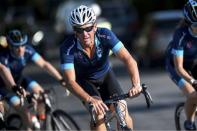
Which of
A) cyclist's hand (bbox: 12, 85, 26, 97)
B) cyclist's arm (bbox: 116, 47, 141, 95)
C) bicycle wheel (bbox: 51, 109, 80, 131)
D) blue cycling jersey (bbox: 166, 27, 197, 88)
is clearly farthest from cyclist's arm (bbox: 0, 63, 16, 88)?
cyclist's arm (bbox: 116, 47, 141, 95)

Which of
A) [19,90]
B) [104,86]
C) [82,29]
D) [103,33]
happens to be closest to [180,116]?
[104,86]

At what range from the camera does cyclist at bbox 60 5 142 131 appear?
813 centimetres

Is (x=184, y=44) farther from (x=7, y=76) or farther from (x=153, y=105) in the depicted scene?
(x=153, y=105)

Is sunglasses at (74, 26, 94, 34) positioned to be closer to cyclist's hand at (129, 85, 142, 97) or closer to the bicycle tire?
cyclist's hand at (129, 85, 142, 97)

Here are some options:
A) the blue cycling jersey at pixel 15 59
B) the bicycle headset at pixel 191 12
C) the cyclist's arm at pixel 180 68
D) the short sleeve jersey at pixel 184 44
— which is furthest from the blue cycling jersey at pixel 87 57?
the blue cycling jersey at pixel 15 59

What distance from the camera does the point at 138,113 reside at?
14500 millimetres

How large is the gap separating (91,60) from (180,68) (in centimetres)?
138

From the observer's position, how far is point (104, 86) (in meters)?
8.84

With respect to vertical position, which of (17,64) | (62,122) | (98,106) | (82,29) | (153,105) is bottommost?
(153,105)

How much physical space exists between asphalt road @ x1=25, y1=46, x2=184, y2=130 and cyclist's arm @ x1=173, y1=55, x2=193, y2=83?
252 cm

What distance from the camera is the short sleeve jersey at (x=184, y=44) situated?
9.62 m

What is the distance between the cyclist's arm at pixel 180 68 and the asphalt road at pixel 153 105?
2.52 m

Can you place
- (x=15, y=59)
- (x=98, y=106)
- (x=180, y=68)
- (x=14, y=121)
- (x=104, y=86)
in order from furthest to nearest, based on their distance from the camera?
(x=14, y=121) → (x=15, y=59) → (x=180, y=68) → (x=104, y=86) → (x=98, y=106)

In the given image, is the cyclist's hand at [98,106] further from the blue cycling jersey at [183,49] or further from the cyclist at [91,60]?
the blue cycling jersey at [183,49]
